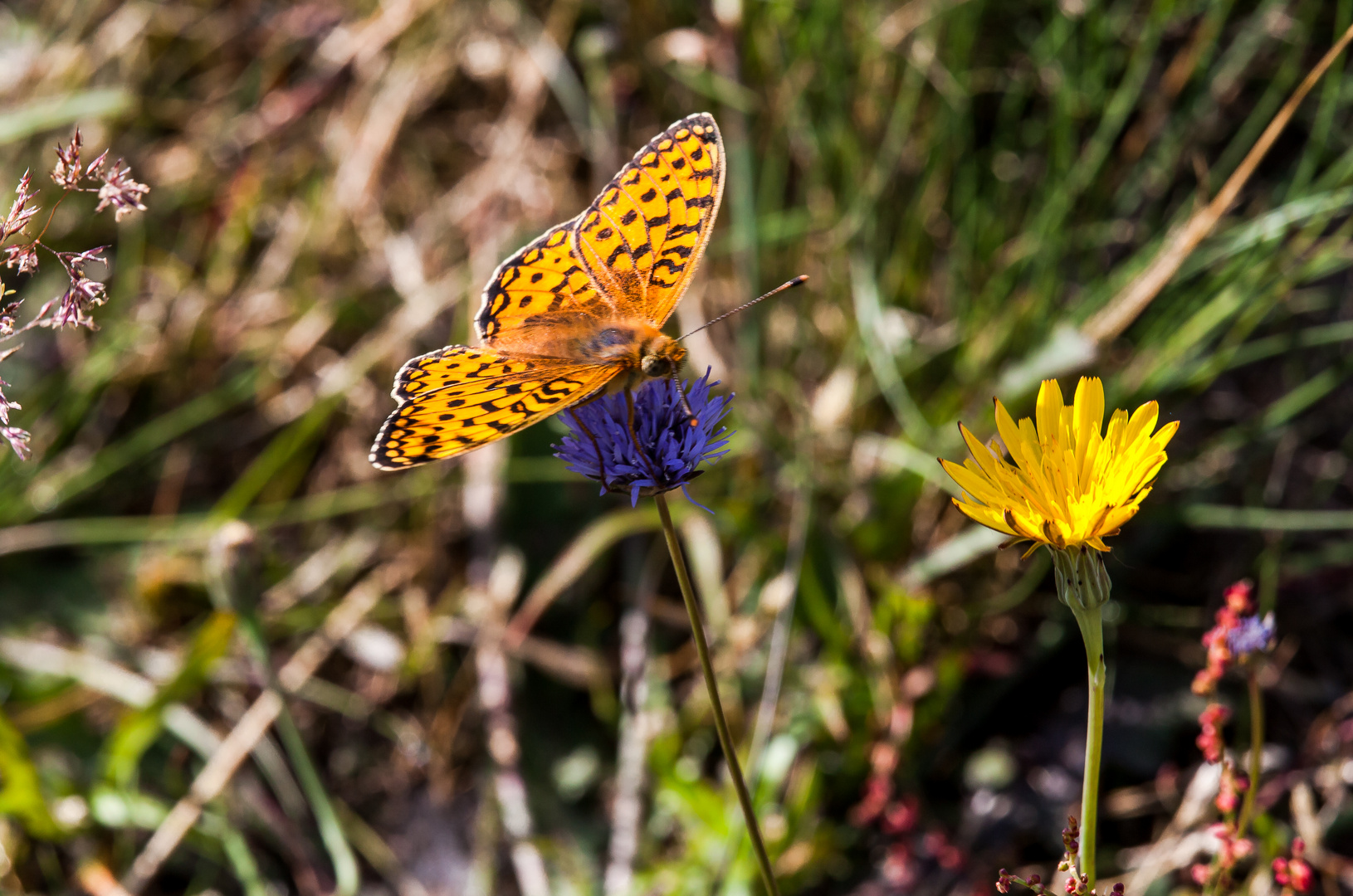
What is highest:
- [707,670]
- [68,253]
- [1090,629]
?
[68,253]

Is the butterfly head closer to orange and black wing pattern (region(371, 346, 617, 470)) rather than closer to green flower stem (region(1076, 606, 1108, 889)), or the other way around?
orange and black wing pattern (region(371, 346, 617, 470))

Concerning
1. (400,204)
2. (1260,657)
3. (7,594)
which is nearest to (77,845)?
(7,594)

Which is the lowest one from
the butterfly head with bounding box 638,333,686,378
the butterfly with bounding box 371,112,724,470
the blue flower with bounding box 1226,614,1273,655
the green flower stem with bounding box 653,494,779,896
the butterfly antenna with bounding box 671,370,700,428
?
the blue flower with bounding box 1226,614,1273,655

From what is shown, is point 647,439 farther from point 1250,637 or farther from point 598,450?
point 1250,637

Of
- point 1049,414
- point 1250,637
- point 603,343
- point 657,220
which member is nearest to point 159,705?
point 603,343

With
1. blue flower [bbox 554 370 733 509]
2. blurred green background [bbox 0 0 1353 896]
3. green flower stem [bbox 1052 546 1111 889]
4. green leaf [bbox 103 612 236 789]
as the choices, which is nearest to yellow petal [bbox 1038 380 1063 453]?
green flower stem [bbox 1052 546 1111 889]

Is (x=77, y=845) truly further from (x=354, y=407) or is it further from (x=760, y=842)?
(x=760, y=842)

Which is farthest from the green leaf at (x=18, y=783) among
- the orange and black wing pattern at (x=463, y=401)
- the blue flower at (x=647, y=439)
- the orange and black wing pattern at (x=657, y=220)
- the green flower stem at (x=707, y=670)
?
the green flower stem at (x=707, y=670)
